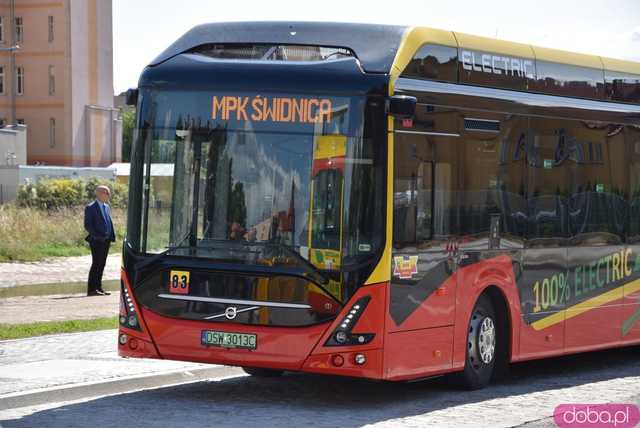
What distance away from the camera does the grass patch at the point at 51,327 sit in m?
16.9

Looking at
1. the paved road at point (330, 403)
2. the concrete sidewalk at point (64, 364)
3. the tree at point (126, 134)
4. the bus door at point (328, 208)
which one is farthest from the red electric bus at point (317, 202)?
the tree at point (126, 134)

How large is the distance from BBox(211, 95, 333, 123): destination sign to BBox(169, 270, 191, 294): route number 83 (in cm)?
136

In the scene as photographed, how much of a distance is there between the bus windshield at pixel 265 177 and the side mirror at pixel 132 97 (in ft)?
1.29

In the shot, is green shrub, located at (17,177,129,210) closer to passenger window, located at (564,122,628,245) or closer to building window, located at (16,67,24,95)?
building window, located at (16,67,24,95)

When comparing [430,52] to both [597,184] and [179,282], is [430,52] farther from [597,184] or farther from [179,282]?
[597,184]

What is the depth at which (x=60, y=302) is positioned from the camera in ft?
77.0

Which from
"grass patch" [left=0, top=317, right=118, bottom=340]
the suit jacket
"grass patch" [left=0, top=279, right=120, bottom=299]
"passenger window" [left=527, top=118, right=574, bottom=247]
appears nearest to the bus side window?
"passenger window" [left=527, top=118, right=574, bottom=247]

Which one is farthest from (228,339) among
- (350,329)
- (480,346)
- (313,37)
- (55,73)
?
(55,73)

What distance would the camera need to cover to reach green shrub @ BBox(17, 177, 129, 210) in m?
53.1

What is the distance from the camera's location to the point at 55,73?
3440 inches

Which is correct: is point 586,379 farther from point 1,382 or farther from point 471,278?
point 1,382

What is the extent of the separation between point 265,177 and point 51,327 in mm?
7112

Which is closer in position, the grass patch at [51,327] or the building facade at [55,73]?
the grass patch at [51,327]

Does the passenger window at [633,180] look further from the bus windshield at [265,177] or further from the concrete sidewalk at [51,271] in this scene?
the concrete sidewalk at [51,271]
